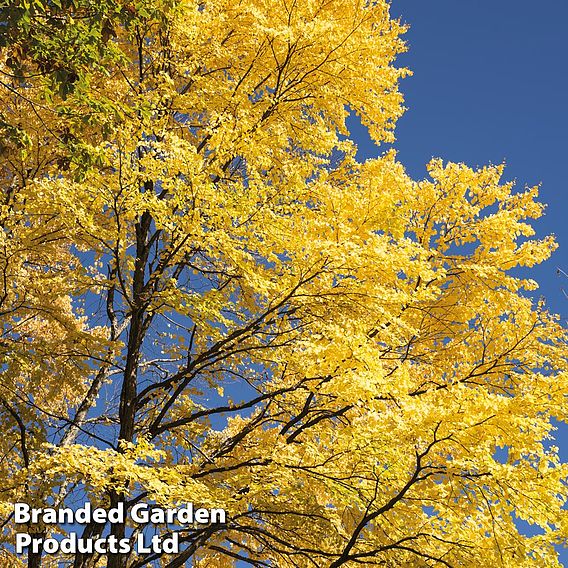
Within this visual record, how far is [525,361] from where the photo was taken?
5758mm

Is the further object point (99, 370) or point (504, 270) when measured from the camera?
point (99, 370)

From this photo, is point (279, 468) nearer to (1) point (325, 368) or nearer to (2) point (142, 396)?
(1) point (325, 368)

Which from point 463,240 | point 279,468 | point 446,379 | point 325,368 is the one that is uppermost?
point 463,240

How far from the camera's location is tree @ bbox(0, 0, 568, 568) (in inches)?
168

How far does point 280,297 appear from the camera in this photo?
484 cm

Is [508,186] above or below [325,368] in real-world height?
above

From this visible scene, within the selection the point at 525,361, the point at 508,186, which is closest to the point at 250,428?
the point at 525,361

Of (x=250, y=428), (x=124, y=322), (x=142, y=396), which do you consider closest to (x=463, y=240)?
(x=250, y=428)

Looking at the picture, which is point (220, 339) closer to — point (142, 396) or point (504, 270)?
point (142, 396)

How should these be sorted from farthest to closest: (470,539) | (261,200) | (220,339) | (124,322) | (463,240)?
(124,322), (463,240), (220,339), (261,200), (470,539)

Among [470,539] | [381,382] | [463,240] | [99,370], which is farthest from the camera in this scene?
[99,370]

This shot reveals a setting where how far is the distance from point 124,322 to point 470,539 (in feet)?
17.0

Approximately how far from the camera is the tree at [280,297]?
4266 millimetres

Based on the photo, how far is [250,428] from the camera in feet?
19.4
